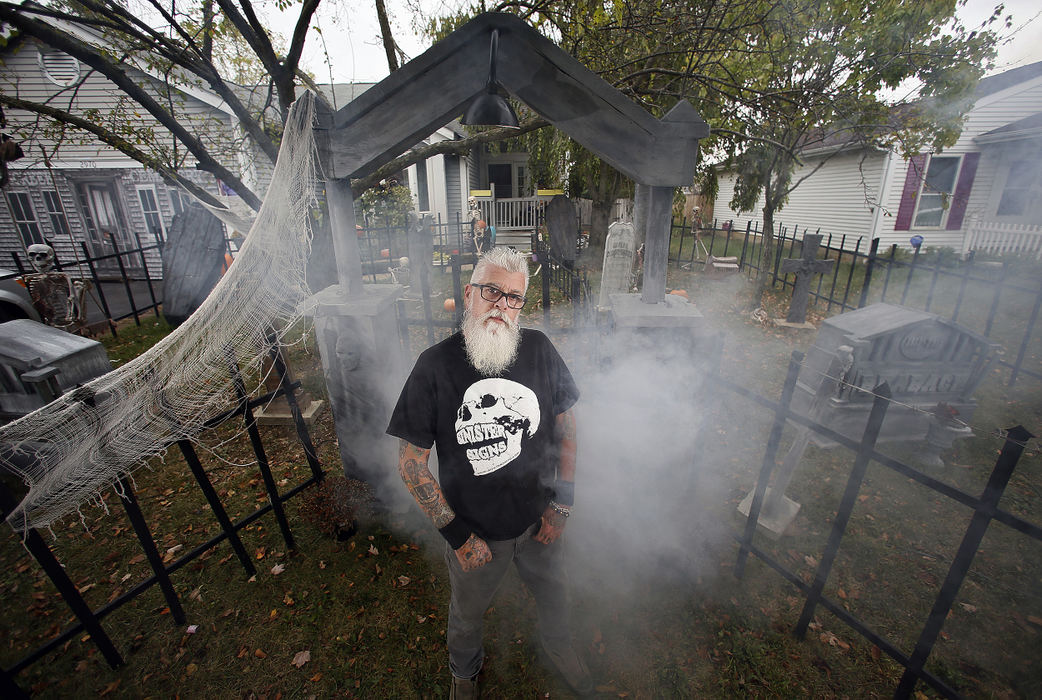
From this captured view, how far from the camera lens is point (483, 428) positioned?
2047 millimetres

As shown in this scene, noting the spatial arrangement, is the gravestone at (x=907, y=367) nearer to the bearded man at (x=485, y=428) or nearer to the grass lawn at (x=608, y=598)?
the grass lawn at (x=608, y=598)

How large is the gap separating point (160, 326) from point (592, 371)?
938 centimetres

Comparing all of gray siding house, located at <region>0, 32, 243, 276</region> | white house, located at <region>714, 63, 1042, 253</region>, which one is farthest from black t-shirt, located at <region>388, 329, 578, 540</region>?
white house, located at <region>714, 63, 1042, 253</region>

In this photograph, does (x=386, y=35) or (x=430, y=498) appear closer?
(x=430, y=498)

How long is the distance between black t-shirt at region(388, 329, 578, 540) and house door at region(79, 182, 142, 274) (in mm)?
15952

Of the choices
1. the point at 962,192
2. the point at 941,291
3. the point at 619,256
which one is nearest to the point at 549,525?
the point at 619,256

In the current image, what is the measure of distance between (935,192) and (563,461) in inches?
722

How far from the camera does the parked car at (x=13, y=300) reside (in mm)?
6262

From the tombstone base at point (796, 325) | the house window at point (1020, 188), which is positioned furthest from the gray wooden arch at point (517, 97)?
the house window at point (1020, 188)

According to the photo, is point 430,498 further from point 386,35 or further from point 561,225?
point 561,225

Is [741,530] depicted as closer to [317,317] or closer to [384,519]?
[384,519]

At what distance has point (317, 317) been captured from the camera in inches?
128

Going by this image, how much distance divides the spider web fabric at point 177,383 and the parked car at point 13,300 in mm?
6293

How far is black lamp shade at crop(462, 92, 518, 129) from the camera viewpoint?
266cm
